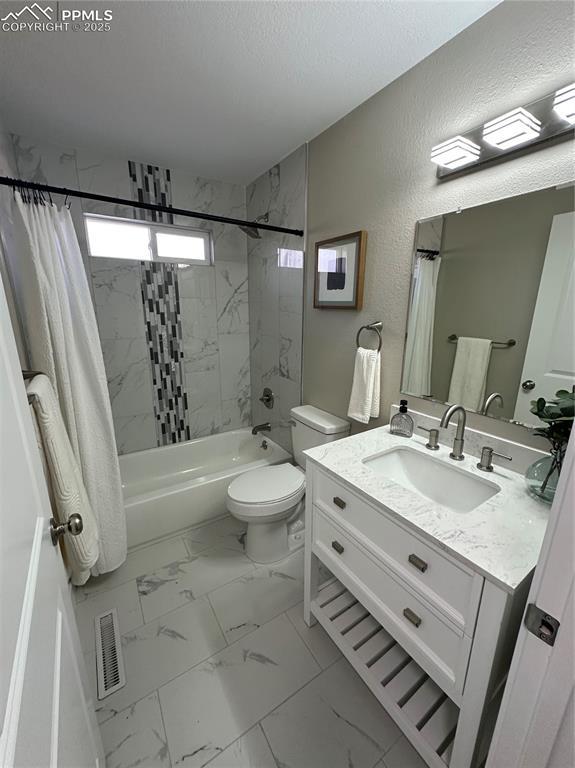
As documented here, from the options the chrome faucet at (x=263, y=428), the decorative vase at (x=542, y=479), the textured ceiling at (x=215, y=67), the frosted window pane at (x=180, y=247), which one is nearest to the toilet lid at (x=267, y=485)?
the chrome faucet at (x=263, y=428)

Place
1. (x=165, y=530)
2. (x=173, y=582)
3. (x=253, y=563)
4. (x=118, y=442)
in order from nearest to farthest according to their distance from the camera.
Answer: (x=173, y=582)
(x=253, y=563)
(x=165, y=530)
(x=118, y=442)

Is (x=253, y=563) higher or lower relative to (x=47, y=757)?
lower

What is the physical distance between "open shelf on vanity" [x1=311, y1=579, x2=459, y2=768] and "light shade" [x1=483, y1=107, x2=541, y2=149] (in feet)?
6.04

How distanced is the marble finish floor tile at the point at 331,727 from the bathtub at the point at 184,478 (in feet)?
3.77

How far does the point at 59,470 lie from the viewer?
1194mm

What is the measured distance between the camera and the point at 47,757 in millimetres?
480

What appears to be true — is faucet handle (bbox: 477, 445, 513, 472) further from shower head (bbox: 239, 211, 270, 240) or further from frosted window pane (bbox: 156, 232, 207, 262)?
frosted window pane (bbox: 156, 232, 207, 262)

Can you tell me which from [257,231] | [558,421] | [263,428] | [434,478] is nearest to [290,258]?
[257,231]

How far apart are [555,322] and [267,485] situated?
1.51 metres

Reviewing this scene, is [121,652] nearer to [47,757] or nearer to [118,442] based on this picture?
[47,757]

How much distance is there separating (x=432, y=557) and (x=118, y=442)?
7.70 feet

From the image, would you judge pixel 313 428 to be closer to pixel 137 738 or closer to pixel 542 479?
pixel 542 479

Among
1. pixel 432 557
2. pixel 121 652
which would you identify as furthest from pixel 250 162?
pixel 121 652

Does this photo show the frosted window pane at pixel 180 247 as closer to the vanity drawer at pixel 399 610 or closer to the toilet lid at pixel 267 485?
the toilet lid at pixel 267 485
